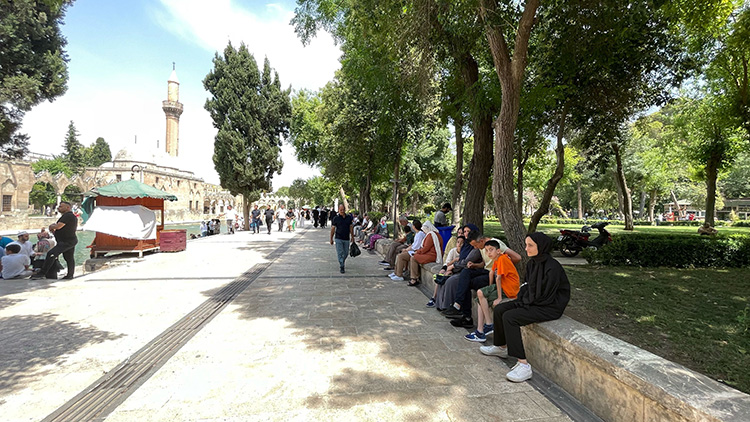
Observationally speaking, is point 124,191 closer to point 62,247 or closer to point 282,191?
point 62,247

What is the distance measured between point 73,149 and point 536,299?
90247 millimetres

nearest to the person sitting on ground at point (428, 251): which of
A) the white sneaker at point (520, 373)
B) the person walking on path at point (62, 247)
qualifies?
the white sneaker at point (520, 373)

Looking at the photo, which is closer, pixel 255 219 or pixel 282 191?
pixel 255 219

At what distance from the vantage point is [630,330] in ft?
14.7

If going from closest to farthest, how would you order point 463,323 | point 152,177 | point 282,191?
point 463,323 → point 152,177 → point 282,191

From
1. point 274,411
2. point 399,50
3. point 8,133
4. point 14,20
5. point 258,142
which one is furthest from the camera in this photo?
point 258,142

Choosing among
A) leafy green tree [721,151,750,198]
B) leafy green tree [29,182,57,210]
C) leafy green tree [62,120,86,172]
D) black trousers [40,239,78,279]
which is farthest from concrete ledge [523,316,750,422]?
leafy green tree [62,120,86,172]

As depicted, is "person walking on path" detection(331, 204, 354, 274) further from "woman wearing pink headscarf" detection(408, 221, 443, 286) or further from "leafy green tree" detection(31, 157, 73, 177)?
"leafy green tree" detection(31, 157, 73, 177)

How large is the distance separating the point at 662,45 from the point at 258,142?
21607mm

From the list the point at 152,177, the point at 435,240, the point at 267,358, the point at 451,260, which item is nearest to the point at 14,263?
the point at 267,358

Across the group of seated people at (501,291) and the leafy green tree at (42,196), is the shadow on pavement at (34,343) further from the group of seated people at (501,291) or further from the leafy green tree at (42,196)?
the leafy green tree at (42,196)

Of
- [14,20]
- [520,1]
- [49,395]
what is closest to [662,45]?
[520,1]

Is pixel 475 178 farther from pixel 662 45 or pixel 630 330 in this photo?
pixel 662 45

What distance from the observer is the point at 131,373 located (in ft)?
10.9
